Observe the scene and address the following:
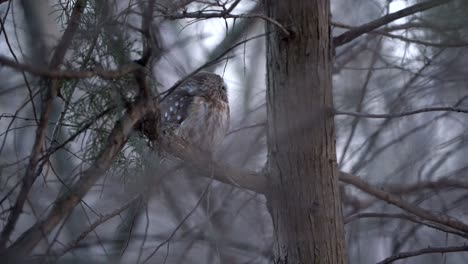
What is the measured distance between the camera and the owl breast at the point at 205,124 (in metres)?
4.38

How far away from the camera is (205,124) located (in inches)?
175

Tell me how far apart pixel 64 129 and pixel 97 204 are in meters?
1.15

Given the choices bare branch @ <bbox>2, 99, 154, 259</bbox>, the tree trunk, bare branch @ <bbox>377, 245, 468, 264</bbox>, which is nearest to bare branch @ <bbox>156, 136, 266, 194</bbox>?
the tree trunk

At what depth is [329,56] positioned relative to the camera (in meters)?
3.09

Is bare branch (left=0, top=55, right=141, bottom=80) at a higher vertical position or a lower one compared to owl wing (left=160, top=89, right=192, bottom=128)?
lower

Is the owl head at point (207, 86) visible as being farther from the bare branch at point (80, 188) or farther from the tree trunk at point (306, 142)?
the bare branch at point (80, 188)

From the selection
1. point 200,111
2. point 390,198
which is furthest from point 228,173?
point 200,111

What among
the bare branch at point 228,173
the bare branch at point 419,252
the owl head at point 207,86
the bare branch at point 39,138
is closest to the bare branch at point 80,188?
the bare branch at point 39,138

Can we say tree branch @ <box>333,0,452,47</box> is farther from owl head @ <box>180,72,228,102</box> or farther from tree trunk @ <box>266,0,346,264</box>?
owl head @ <box>180,72,228,102</box>

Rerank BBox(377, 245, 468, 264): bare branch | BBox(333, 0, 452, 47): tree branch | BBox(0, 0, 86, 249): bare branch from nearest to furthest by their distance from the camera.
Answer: BBox(0, 0, 86, 249): bare branch → BBox(333, 0, 452, 47): tree branch → BBox(377, 245, 468, 264): bare branch

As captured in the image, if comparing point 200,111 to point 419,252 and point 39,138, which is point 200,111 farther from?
point 39,138

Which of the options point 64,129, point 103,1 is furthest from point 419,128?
point 103,1

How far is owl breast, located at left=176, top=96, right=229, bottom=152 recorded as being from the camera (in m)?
4.38

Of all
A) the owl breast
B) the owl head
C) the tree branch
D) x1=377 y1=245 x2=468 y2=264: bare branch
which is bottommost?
x1=377 y1=245 x2=468 y2=264: bare branch
